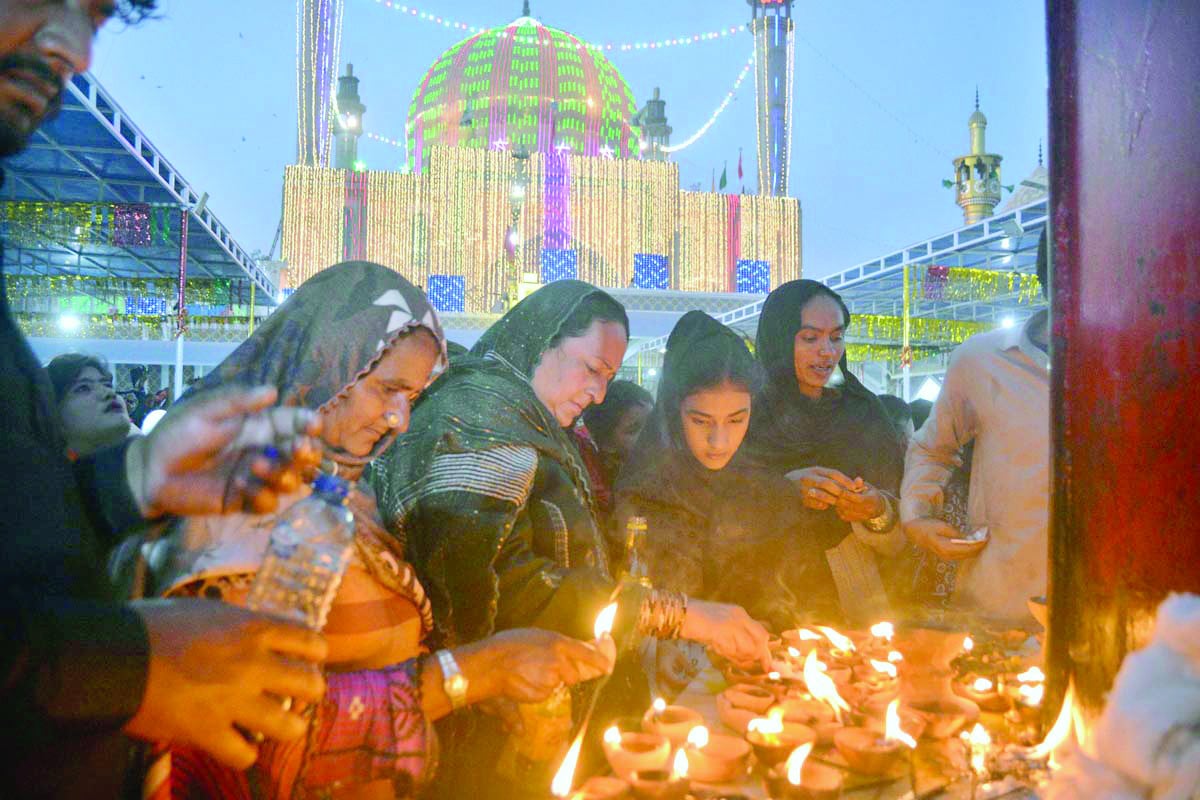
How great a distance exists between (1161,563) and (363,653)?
47.7 inches

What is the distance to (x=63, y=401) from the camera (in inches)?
132

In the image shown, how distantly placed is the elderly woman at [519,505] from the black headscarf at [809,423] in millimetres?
Result: 1137

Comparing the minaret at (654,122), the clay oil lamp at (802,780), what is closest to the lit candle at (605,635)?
the clay oil lamp at (802,780)

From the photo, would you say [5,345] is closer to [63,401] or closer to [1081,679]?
[1081,679]

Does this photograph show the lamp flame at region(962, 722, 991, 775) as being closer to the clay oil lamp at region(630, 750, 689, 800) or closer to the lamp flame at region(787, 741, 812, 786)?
the lamp flame at region(787, 741, 812, 786)

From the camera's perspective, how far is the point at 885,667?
1765 mm

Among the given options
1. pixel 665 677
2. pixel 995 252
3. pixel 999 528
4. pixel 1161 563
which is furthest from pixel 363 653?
pixel 995 252

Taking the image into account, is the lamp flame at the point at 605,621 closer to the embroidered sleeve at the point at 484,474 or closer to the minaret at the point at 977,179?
the embroidered sleeve at the point at 484,474

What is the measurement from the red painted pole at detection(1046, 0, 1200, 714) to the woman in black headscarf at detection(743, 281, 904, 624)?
2.16 m

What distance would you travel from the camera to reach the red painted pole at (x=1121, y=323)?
62cm

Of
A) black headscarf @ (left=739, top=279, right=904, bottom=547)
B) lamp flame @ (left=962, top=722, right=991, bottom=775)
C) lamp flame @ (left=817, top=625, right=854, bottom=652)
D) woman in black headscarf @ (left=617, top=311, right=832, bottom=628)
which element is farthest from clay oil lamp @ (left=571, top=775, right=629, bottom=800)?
black headscarf @ (left=739, top=279, right=904, bottom=547)

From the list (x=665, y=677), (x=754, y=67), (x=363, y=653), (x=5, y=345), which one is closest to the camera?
(x=5, y=345)

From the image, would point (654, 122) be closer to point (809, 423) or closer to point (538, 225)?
point (538, 225)

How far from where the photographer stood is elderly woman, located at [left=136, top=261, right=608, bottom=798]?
1268 mm
